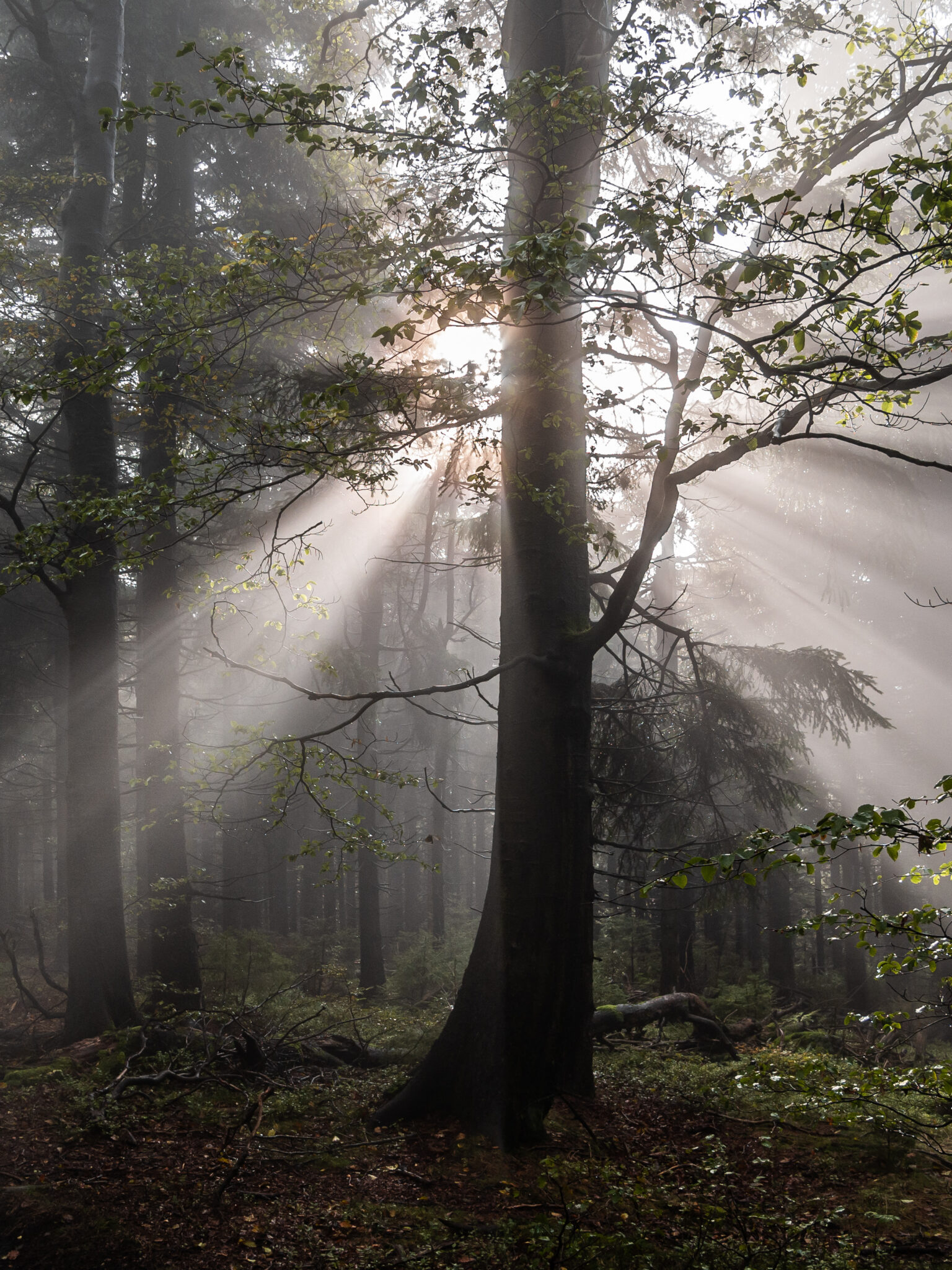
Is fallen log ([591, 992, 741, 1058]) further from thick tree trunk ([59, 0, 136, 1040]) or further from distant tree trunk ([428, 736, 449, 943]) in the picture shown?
distant tree trunk ([428, 736, 449, 943])

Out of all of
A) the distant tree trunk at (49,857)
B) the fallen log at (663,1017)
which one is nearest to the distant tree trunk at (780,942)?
the fallen log at (663,1017)

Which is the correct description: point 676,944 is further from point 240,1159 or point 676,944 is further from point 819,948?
point 819,948

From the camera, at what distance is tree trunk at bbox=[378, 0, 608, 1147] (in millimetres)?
5293

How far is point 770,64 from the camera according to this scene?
9328mm

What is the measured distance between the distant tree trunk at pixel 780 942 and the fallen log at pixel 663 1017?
6906 millimetres

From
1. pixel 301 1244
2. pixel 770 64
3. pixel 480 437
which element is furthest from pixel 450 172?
pixel 301 1244

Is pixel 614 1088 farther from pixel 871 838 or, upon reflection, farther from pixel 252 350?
pixel 252 350

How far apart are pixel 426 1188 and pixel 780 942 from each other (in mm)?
14249

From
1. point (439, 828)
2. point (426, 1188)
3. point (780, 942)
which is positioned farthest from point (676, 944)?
point (426, 1188)

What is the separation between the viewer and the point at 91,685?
8453 mm

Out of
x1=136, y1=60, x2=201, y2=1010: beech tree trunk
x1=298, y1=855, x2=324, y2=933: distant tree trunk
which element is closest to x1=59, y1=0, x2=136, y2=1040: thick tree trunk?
x1=136, y1=60, x2=201, y2=1010: beech tree trunk

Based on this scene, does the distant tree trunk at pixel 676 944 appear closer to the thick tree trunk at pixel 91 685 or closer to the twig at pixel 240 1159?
the thick tree trunk at pixel 91 685

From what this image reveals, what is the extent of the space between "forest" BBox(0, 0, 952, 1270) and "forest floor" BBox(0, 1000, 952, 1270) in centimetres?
3

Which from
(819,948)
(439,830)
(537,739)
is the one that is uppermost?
(537,739)
